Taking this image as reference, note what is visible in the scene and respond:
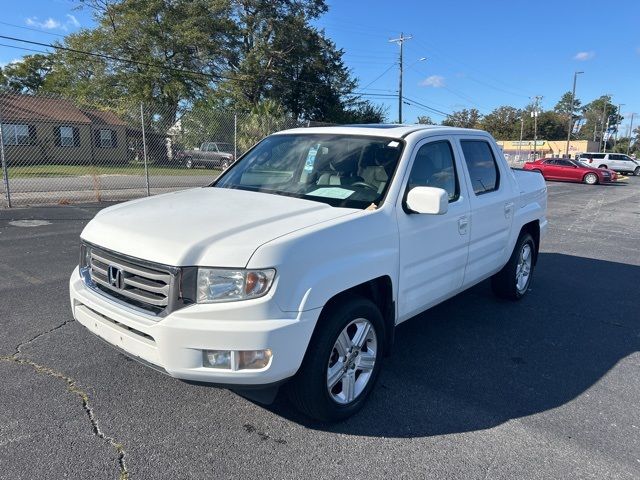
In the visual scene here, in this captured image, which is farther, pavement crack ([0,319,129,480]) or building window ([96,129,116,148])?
building window ([96,129,116,148])

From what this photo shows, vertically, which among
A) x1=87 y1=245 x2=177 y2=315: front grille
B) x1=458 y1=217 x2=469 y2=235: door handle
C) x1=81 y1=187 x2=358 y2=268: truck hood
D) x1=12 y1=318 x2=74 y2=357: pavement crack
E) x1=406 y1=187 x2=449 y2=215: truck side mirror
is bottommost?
x1=12 y1=318 x2=74 y2=357: pavement crack

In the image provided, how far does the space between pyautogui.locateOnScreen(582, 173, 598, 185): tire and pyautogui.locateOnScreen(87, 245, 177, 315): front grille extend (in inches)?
1247

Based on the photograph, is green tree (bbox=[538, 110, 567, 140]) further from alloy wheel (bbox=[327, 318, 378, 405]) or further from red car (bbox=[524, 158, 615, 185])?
alloy wheel (bbox=[327, 318, 378, 405])

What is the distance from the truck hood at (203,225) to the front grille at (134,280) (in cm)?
6

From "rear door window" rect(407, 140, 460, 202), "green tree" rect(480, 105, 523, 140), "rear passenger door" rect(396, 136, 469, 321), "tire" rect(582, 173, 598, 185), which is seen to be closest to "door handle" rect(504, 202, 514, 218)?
"rear passenger door" rect(396, 136, 469, 321)

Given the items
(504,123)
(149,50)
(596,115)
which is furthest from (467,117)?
(149,50)

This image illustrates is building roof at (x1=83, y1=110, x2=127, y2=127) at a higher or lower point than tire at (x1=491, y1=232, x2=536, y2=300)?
higher

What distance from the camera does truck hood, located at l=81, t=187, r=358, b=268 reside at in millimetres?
2508

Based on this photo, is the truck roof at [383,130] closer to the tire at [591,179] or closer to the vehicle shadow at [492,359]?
the vehicle shadow at [492,359]

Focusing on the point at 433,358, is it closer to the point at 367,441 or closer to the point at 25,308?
the point at 367,441

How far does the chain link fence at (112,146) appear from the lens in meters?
15.7

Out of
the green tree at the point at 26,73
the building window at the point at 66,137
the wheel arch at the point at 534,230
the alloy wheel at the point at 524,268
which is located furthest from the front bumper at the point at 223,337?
the green tree at the point at 26,73

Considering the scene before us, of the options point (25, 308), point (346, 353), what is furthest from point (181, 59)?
point (346, 353)

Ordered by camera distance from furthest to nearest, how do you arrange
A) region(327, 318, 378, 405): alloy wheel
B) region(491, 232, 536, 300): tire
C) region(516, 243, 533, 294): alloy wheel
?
1. region(516, 243, 533, 294): alloy wheel
2. region(491, 232, 536, 300): tire
3. region(327, 318, 378, 405): alloy wheel
